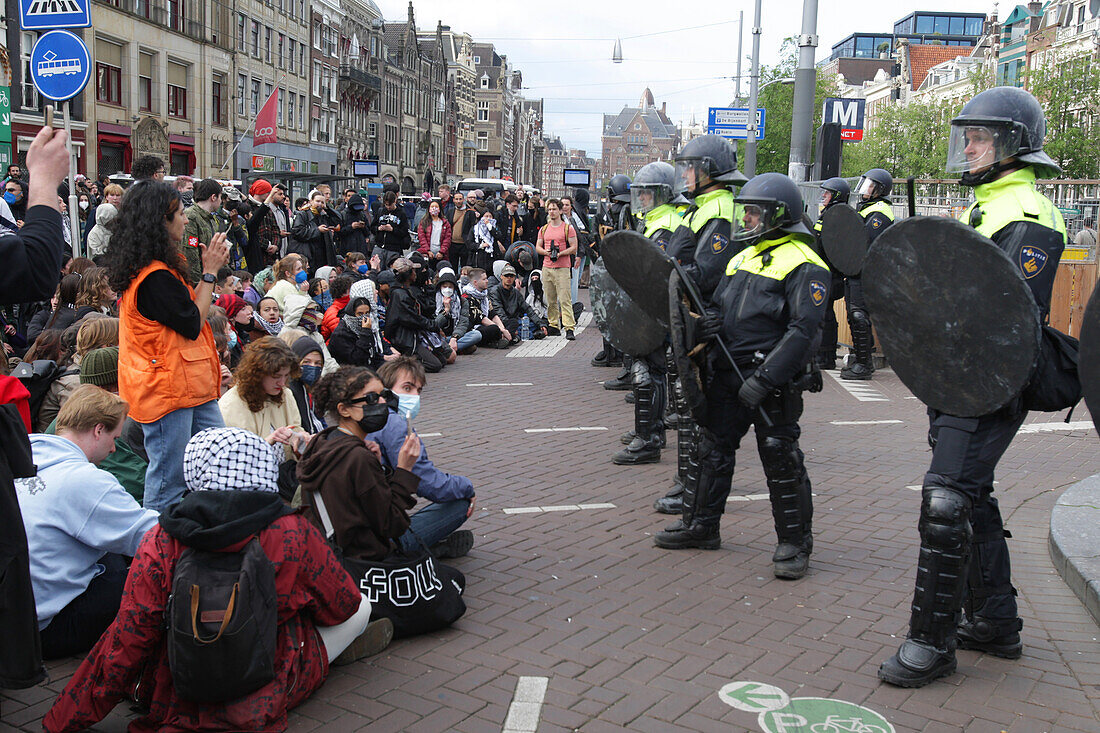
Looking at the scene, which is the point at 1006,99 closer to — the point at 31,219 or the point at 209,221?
the point at 31,219

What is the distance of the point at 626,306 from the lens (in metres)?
6.91

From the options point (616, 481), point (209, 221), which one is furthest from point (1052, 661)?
point (209, 221)

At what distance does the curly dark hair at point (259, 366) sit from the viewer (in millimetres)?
5453

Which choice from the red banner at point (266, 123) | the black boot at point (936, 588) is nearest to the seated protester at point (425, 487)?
the black boot at point (936, 588)

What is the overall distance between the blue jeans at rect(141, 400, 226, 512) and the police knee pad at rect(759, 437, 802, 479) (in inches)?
111

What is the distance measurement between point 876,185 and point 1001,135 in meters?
7.40

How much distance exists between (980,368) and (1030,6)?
69.4 m

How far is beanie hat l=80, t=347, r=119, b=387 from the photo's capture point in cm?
527

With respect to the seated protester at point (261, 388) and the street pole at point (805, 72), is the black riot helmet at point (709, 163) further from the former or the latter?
the street pole at point (805, 72)

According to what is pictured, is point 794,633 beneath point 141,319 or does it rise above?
beneath

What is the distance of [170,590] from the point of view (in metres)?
3.36

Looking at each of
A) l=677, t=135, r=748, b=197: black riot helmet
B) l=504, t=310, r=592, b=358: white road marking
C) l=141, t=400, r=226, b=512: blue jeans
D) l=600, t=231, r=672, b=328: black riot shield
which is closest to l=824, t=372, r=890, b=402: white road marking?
l=504, t=310, r=592, b=358: white road marking

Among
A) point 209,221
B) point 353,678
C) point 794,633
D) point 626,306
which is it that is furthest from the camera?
point 209,221

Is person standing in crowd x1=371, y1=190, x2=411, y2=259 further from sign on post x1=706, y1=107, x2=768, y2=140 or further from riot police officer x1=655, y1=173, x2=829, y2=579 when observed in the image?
riot police officer x1=655, y1=173, x2=829, y2=579
